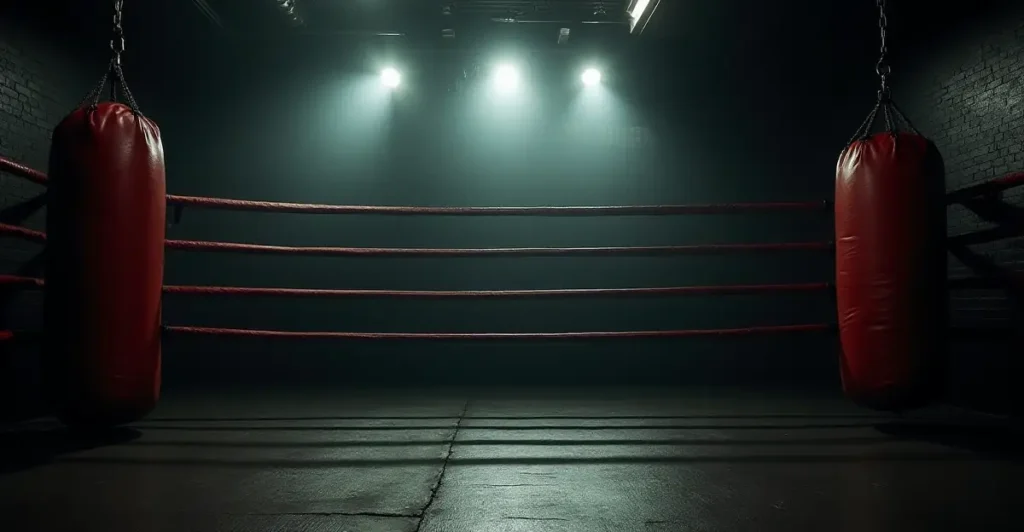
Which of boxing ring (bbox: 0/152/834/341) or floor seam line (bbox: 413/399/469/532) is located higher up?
boxing ring (bbox: 0/152/834/341)

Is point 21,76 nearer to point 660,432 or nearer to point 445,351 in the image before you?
point 445,351

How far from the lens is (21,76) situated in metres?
2.86

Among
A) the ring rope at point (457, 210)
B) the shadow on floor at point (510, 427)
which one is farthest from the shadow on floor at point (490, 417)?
the ring rope at point (457, 210)

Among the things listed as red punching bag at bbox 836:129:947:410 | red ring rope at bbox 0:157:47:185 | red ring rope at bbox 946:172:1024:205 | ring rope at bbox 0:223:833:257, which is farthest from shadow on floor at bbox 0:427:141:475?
red ring rope at bbox 946:172:1024:205

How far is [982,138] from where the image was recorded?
9.78 ft

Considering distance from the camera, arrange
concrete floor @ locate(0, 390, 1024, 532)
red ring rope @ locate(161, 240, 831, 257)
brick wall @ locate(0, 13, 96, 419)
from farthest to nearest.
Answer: brick wall @ locate(0, 13, 96, 419) → red ring rope @ locate(161, 240, 831, 257) → concrete floor @ locate(0, 390, 1024, 532)

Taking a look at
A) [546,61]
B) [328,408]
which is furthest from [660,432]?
[546,61]

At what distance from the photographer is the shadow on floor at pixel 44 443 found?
5.38 feet

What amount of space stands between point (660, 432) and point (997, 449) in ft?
3.33

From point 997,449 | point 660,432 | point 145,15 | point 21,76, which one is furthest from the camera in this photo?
point 145,15

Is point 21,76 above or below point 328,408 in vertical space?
above

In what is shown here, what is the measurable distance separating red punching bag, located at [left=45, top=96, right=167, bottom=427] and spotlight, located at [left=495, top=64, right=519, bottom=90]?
9.42 feet

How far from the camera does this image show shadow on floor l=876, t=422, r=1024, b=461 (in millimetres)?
1787

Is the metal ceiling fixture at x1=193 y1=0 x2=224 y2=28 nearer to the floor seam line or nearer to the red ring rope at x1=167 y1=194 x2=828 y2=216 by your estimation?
the red ring rope at x1=167 y1=194 x2=828 y2=216
